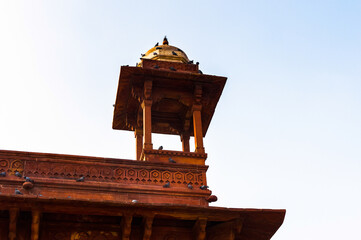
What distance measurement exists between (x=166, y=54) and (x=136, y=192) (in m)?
4.65

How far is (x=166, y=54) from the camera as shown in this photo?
45.2ft

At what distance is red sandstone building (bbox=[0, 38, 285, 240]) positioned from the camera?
8.78m

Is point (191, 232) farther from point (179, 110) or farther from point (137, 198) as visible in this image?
point (179, 110)

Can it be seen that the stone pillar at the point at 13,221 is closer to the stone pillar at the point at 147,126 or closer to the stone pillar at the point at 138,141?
the stone pillar at the point at 147,126

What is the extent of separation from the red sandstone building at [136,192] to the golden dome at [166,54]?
0.59 meters

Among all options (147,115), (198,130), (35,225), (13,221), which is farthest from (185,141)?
(13,221)

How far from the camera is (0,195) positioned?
8242mm

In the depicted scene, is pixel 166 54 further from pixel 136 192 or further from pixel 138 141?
pixel 136 192

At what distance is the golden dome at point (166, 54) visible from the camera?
44.7ft

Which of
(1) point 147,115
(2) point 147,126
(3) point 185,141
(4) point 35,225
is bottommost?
(4) point 35,225

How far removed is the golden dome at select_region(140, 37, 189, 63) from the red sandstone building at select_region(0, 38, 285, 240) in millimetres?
589

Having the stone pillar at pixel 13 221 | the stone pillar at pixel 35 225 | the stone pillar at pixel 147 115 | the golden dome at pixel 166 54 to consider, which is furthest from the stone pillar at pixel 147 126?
the stone pillar at pixel 13 221

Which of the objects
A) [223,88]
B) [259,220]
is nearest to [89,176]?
[259,220]

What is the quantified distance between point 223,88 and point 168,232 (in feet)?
14.8
